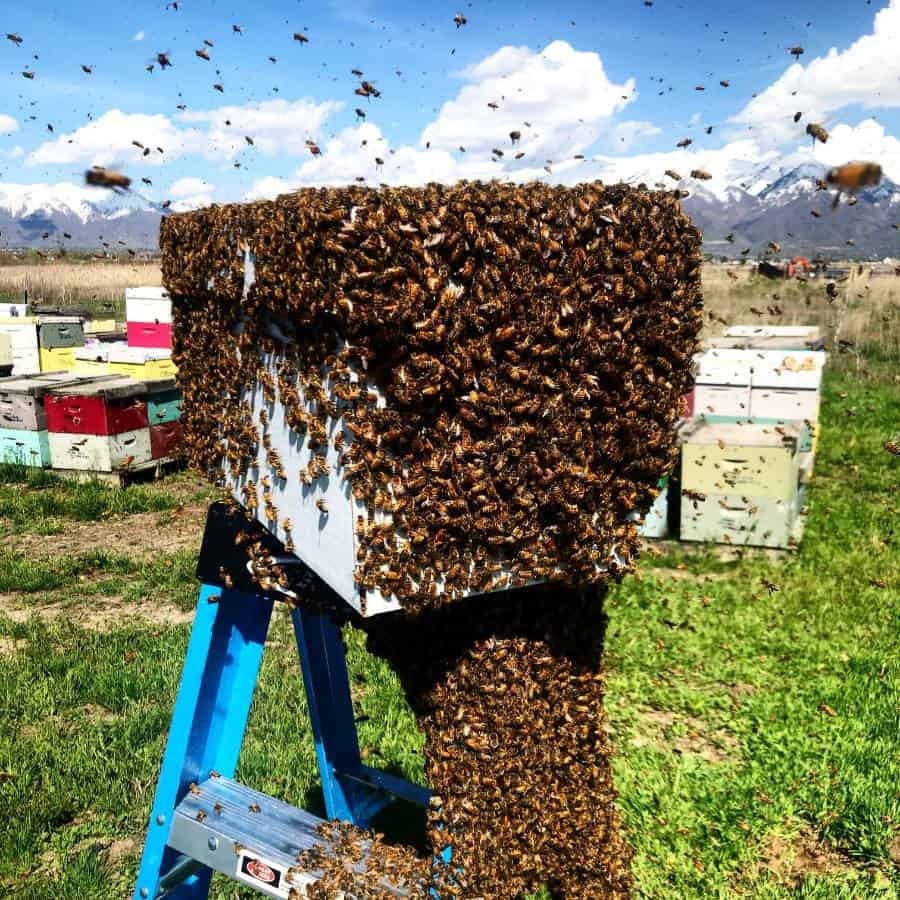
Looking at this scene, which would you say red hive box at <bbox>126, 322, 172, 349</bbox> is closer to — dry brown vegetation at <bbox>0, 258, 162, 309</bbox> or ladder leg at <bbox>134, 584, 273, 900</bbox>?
ladder leg at <bbox>134, 584, 273, 900</bbox>

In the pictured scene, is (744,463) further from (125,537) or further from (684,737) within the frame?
(125,537)

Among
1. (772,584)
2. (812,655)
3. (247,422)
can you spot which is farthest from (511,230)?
(772,584)

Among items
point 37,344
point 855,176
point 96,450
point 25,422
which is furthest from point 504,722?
point 37,344

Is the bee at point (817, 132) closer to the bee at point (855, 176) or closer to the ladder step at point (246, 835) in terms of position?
the bee at point (855, 176)

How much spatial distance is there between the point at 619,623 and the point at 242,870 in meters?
5.03

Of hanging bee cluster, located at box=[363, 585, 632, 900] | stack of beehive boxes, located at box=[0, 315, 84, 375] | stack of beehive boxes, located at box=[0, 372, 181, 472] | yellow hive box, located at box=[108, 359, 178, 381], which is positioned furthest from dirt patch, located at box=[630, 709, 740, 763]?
stack of beehive boxes, located at box=[0, 315, 84, 375]

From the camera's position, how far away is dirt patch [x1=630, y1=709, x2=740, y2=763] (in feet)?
17.1

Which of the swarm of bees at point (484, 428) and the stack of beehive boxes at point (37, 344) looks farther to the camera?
the stack of beehive boxes at point (37, 344)

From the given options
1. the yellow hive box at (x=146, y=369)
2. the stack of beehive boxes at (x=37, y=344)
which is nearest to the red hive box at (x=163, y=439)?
the yellow hive box at (x=146, y=369)

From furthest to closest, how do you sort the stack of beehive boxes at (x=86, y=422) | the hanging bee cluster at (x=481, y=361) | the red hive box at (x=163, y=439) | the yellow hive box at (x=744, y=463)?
the red hive box at (x=163, y=439), the stack of beehive boxes at (x=86, y=422), the yellow hive box at (x=744, y=463), the hanging bee cluster at (x=481, y=361)

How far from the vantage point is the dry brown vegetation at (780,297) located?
19.5 m

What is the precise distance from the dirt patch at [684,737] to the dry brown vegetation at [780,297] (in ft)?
17.6

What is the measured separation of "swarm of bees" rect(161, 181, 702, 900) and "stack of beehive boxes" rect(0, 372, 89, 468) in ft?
31.3

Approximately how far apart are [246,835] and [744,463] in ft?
21.9
